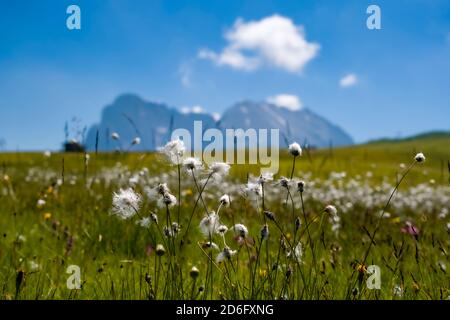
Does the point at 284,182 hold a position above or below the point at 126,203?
above

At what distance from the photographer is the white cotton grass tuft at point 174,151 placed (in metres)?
2.86

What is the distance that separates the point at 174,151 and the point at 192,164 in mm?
184

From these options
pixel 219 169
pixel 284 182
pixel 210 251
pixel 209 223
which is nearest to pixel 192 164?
pixel 219 169

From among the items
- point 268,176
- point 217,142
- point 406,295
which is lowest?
point 406,295

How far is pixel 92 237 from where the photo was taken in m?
5.50

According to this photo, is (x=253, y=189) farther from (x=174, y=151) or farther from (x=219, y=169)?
(x=174, y=151)

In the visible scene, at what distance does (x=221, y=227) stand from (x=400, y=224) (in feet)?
17.5

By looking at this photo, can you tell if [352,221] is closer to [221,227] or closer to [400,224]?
[400,224]

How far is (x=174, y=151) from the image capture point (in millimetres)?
2896

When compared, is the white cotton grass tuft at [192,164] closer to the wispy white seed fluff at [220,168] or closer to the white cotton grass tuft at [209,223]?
→ the wispy white seed fluff at [220,168]

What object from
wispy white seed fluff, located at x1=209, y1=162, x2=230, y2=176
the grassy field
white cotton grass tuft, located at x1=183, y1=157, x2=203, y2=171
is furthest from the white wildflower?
white cotton grass tuft, located at x1=183, y1=157, x2=203, y2=171
